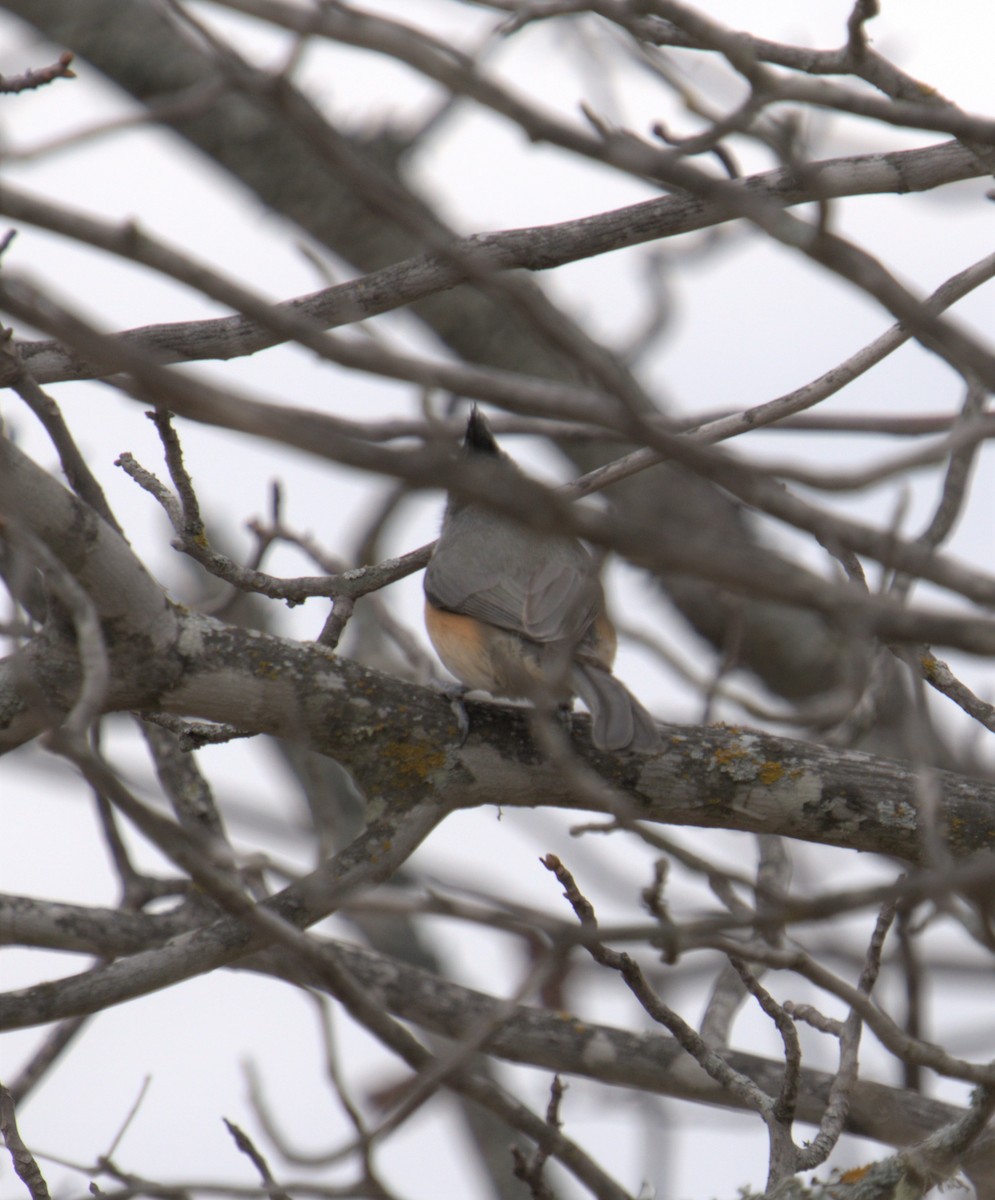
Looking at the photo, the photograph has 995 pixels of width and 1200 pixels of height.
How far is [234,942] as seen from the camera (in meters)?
2.86

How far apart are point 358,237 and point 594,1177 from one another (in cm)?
605

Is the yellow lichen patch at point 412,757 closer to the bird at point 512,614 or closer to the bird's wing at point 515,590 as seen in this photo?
the bird at point 512,614

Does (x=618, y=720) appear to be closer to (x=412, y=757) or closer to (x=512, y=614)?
(x=412, y=757)

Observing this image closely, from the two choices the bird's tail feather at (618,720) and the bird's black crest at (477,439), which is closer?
the bird's tail feather at (618,720)

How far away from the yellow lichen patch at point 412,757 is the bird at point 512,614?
1.54 ft

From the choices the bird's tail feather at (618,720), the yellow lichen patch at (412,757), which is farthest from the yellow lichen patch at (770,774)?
the yellow lichen patch at (412,757)

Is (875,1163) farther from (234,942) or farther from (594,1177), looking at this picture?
(234,942)

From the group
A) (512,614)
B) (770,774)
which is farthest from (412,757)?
(512,614)

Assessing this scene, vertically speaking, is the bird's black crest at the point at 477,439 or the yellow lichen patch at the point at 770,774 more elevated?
the bird's black crest at the point at 477,439

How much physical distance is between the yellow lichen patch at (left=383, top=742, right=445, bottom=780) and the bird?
47 centimetres

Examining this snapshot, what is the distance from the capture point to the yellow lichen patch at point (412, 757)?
125 inches

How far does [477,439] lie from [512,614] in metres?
1.32

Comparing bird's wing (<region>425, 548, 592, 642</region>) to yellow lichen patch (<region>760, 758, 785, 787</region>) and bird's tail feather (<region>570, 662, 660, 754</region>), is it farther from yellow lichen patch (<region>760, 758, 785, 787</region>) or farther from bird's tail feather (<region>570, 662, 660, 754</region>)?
yellow lichen patch (<region>760, 758, 785, 787</region>)

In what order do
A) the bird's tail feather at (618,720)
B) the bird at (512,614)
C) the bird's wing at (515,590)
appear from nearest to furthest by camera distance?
the bird's tail feather at (618,720), the bird at (512,614), the bird's wing at (515,590)
